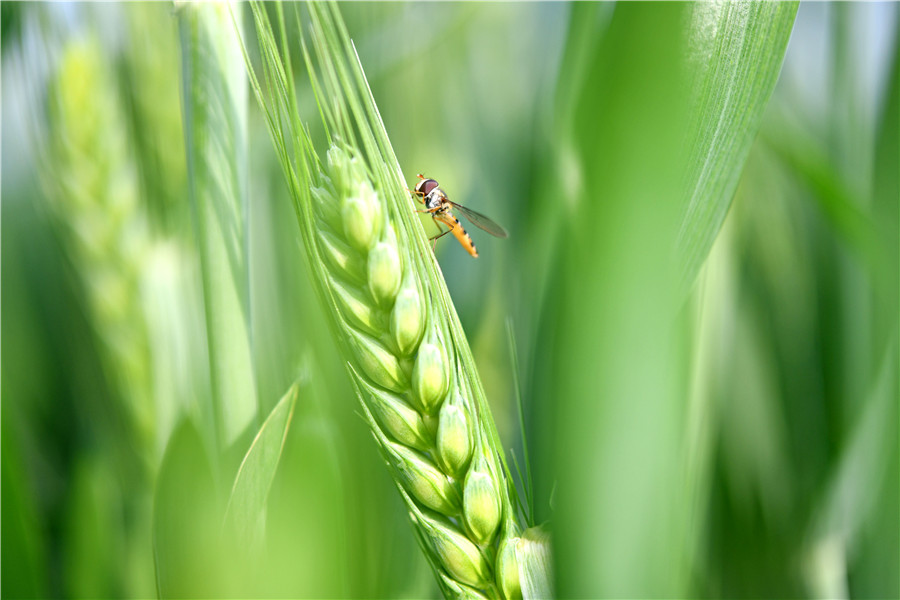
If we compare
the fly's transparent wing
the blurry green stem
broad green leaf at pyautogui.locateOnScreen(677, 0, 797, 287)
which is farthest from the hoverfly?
broad green leaf at pyautogui.locateOnScreen(677, 0, 797, 287)

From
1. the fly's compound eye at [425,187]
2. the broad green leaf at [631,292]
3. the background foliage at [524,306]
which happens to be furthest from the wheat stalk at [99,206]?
the broad green leaf at [631,292]

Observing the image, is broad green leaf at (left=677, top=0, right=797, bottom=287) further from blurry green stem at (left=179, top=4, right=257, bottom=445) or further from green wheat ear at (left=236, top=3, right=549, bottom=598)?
blurry green stem at (left=179, top=4, right=257, bottom=445)

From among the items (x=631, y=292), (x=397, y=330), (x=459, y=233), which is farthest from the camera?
(x=459, y=233)

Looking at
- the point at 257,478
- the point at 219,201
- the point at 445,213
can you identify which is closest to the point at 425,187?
the point at 445,213

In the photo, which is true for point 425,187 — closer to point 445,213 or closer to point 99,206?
point 445,213

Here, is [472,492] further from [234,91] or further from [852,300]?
[852,300]

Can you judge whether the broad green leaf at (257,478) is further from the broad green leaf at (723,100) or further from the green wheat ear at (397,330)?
the broad green leaf at (723,100)
